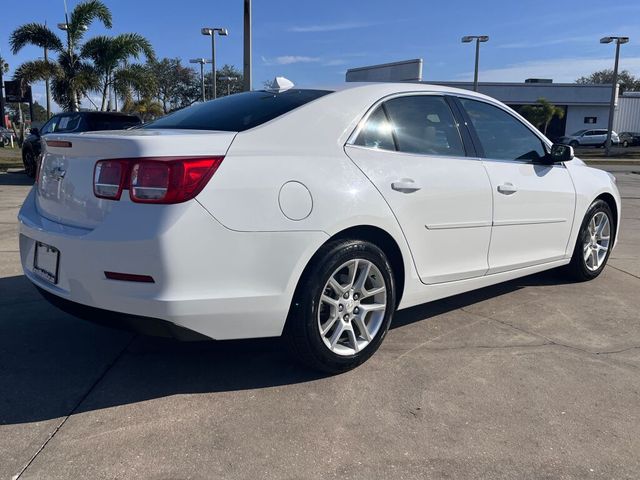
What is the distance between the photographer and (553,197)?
473 centimetres

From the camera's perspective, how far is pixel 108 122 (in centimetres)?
1233

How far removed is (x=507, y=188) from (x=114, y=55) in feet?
64.8

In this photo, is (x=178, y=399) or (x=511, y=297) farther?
(x=511, y=297)

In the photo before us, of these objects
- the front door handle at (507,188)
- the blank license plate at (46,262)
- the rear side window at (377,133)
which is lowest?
the blank license plate at (46,262)

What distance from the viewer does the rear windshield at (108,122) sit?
1204 cm

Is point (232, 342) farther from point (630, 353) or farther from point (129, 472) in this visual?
point (630, 353)

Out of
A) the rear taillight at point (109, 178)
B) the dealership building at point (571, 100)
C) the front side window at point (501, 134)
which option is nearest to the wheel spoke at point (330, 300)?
the rear taillight at point (109, 178)

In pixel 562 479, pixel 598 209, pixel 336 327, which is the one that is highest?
pixel 598 209

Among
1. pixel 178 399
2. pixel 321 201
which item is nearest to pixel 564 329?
pixel 321 201

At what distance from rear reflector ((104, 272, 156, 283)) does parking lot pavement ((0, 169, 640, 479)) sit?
71 centimetres

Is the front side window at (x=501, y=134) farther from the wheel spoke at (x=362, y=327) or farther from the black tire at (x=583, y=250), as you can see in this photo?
the wheel spoke at (x=362, y=327)

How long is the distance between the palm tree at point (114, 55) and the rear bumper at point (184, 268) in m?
19.8

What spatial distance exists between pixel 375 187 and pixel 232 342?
57.7 inches

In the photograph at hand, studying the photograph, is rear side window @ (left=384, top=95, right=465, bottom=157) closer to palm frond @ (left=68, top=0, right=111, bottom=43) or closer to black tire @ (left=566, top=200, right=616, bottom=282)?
black tire @ (left=566, top=200, right=616, bottom=282)
